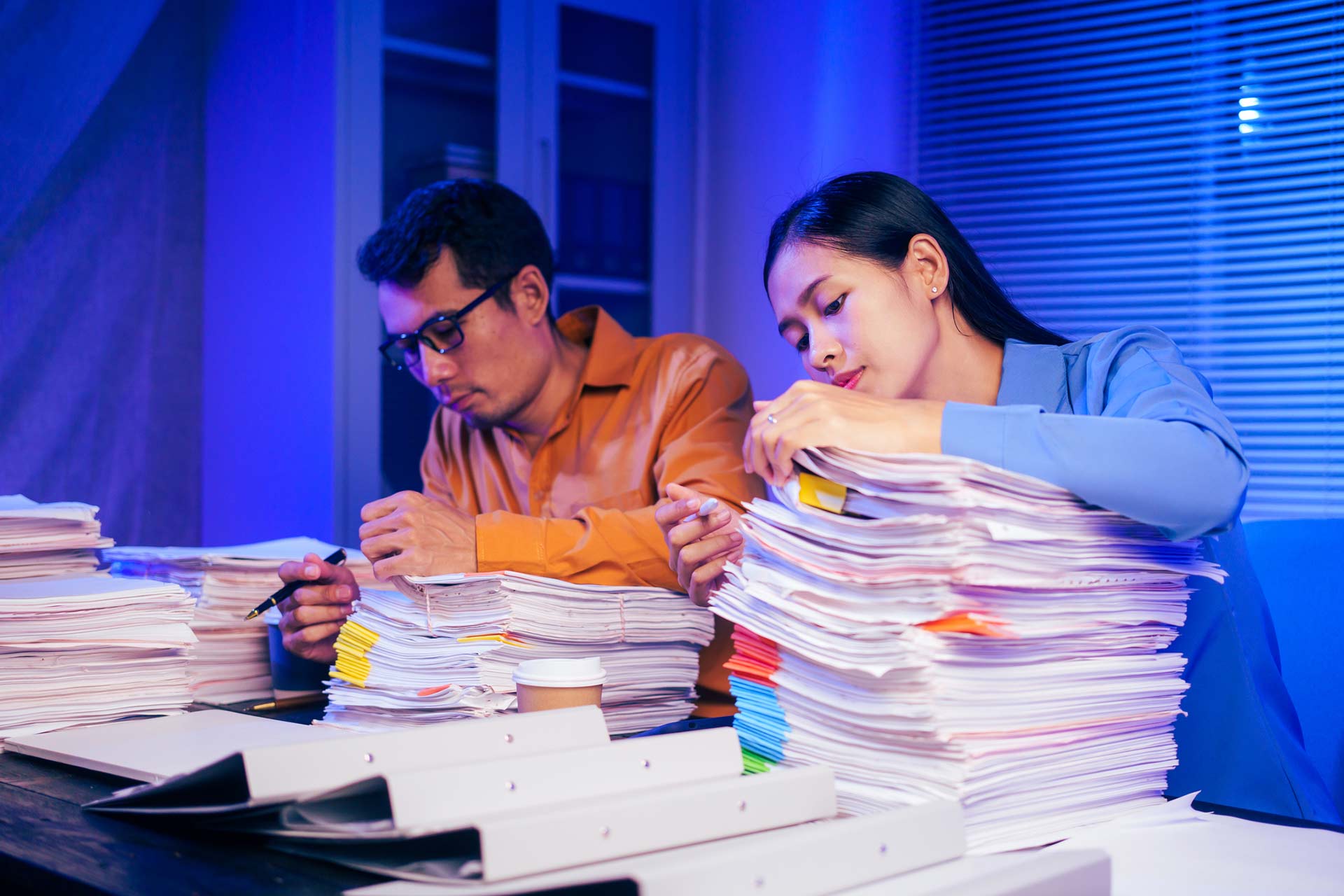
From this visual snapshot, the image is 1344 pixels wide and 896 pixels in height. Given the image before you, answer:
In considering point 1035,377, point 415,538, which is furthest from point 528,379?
point 1035,377

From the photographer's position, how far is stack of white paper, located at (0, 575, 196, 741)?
1.18m

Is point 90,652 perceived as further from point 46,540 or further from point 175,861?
point 175,861

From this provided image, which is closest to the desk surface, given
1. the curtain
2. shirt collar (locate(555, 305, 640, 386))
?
shirt collar (locate(555, 305, 640, 386))

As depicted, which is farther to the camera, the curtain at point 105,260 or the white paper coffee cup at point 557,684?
the curtain at point 105,260

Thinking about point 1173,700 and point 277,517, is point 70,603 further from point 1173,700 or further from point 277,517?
point 277,517

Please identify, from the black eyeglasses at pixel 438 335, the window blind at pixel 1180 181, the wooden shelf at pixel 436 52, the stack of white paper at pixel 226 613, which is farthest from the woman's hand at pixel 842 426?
the window blind at pixel 1180 181

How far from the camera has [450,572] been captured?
141 cm

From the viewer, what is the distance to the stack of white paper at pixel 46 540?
1386 mm

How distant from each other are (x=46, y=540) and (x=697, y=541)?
32.9 inches

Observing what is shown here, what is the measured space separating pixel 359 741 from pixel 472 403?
1.26 metres

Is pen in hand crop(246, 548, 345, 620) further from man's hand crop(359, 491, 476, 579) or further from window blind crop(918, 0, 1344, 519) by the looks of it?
window blind crop(918, 0, 1344, 519)

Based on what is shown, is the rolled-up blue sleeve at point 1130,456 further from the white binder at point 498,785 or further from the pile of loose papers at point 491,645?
the pile of loose papers at point 491,645

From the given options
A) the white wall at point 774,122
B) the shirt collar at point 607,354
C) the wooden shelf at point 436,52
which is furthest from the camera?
the white wall at point 774,122

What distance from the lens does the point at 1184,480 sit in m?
0.80
